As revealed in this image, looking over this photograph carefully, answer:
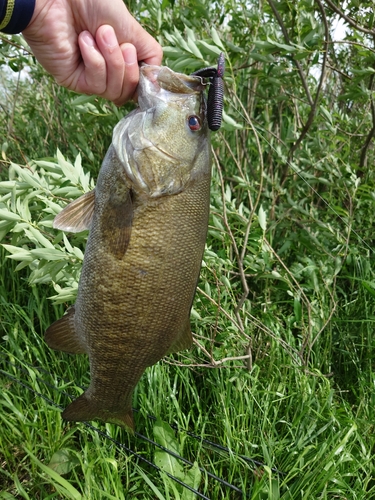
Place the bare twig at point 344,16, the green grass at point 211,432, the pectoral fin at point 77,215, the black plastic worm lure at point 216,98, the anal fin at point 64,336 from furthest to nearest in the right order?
the bare twig at point 344,16 → the green grass at point 211,432 → the anal fin at point 64,336 → the pectoral fin at point 77,215 → the black plastic worm lure at point 216,98

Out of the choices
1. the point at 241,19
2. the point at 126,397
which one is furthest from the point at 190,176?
the point at 241,19

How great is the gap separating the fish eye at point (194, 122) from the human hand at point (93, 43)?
0.88 ft

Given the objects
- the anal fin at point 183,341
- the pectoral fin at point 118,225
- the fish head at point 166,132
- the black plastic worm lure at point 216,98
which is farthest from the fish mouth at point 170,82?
the anal fin at point 183,341

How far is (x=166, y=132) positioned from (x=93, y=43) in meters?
0.43

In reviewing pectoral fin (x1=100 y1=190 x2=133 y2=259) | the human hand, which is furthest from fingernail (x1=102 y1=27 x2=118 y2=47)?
pectoral fin (x1=100 y1=190 x2=133 y2=259)

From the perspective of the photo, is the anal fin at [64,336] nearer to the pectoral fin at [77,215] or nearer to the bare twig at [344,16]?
the pectoral fin at [77,215]

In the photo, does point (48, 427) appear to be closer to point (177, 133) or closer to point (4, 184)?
point (4, 184)

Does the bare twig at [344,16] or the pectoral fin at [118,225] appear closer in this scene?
the pectoral fin at [118,225]

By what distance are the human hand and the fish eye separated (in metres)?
Result: 0.27

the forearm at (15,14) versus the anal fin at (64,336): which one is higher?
the forearm at (15,14)

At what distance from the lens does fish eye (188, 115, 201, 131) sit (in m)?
1.81

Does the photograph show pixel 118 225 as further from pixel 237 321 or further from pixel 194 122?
pixel 237 321

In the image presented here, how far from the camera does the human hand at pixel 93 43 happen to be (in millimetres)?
1816

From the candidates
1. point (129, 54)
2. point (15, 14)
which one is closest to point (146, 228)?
point (129, 54)
